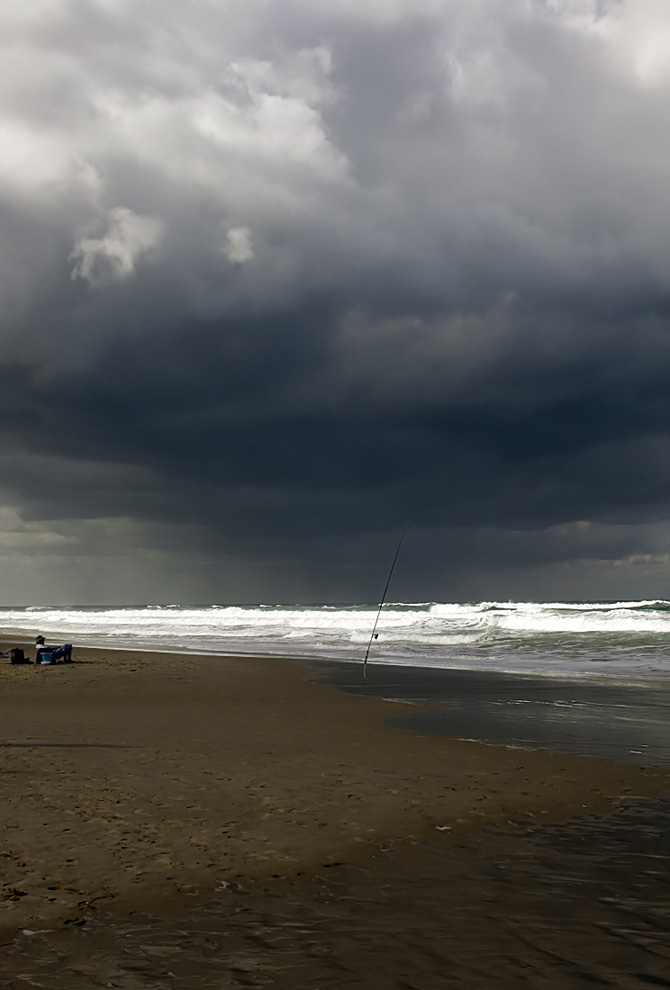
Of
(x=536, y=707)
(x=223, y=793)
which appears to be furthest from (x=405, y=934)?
(x=536, y=707)

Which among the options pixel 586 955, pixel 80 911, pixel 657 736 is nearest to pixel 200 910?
pixel 80 911

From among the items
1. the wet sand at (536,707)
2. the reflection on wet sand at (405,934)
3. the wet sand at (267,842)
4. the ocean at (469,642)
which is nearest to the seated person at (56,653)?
the ocean at (469,642)

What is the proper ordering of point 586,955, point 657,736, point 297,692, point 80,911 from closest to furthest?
1. point 586,955
2. point 80,911
3. point 657,736
4. point 297,692

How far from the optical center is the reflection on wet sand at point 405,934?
12.8 ft

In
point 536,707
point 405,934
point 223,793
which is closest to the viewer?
point 405,934

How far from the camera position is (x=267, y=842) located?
606 cm

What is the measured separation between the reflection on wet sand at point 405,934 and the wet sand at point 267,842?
0.02 meters

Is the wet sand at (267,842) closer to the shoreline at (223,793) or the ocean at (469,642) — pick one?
the shoreline at (223,793)

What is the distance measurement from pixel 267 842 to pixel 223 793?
1.61 m

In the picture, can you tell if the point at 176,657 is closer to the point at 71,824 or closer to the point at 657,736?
the point at 657,736

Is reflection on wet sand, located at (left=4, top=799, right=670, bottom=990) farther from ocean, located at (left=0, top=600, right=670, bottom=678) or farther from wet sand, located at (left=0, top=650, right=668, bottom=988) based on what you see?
ocean, located at (left=0, top=600, right=670, bottom=678)

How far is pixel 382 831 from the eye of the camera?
6.46 meters

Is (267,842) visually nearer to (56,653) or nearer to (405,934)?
(405,934)

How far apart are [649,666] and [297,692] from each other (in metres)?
11.4
